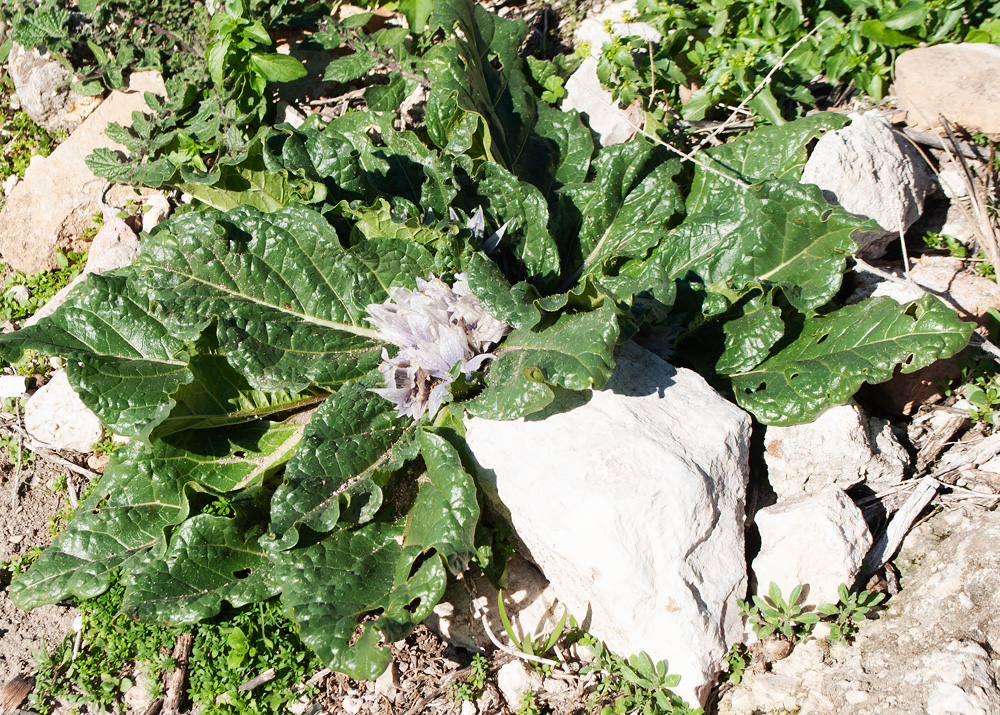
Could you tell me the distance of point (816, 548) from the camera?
266cm

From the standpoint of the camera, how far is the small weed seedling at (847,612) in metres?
2.59

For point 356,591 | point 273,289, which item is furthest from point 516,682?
point 273,289

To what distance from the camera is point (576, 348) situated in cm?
255

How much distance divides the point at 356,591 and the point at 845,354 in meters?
1.90

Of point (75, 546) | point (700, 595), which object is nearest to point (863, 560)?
point (700, 595)

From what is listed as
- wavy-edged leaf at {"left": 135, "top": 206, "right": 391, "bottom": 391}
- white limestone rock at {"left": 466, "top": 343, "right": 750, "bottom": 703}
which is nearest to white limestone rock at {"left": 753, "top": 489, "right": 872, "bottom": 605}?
white limestone rock at {"left": 466, "top": 343, "right": 750, "bottom": 703}

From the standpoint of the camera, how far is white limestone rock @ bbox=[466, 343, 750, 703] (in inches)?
99.9

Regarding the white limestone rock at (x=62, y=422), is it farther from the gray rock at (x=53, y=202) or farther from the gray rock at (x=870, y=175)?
the gray rock at (x=870, y=175)

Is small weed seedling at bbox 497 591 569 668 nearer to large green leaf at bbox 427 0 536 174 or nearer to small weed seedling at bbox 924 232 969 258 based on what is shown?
large green leaf at bbox 427 0 536 174

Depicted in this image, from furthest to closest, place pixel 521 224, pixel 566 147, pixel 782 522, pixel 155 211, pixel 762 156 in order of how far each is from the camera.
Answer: pixel 155 211 → pixel 566 147 → pixel 762 156 → pixel 521 224 → pixel 782 522

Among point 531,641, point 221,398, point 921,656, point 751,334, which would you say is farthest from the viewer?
point 221,398

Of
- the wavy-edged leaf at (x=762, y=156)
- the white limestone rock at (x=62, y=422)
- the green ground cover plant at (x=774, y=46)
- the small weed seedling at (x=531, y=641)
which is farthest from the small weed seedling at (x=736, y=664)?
the white limestone rock at (x=62, y=422)

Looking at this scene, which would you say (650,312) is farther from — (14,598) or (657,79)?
(14,598)

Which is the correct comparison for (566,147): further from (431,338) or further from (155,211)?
(155,211)
